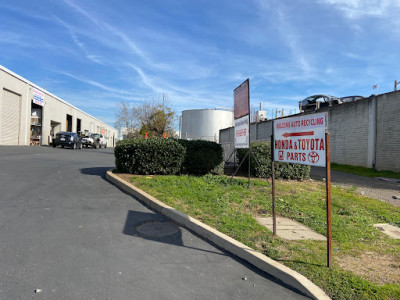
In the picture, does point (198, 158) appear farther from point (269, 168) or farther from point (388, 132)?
point (388, 132)

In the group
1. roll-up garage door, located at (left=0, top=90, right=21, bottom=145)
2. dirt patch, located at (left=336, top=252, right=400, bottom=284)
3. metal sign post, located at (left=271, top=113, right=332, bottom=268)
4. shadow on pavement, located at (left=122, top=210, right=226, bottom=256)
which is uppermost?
roll-up garage door, located at (left=0, top=90, right=21, bottom=145)

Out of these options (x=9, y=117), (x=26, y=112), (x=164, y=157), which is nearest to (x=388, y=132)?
(x=164, y=157)

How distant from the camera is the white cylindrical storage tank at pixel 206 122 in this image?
42719mm

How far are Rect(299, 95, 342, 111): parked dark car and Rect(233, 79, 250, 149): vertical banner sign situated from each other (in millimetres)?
13971

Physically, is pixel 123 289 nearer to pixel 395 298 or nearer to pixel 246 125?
pixel 395 298

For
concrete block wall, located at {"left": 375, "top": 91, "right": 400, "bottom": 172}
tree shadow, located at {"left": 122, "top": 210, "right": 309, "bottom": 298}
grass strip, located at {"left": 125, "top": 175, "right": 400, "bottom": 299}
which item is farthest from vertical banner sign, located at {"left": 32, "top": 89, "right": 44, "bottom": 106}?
concrete block wall, located at {"left": 375, "top": 91, "right": 400, "bottom": 172}

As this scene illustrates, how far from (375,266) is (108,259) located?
3455 millimetres

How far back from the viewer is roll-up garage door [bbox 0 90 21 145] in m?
25.8

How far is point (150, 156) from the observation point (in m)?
9.27

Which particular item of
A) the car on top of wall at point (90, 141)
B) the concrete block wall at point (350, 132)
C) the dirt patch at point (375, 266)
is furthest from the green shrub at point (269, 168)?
the car on top of wall at point (90, 141)

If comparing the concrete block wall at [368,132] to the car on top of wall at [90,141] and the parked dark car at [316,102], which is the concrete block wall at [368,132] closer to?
the parked dark car at [316,102]

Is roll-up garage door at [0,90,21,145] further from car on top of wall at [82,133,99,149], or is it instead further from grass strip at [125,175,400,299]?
grass strip at [125,175,400,299]

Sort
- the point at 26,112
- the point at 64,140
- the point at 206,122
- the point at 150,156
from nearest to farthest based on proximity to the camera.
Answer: the point at 150,156 < the point at 64,140 < the point at 26,112 < the point at 206,122

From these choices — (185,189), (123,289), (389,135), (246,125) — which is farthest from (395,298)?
(389,135)
